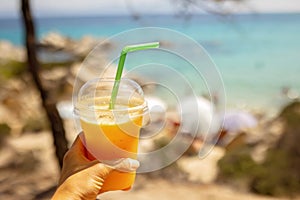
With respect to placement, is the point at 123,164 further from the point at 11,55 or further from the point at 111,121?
the point at 11,55

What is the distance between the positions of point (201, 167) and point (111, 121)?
342 cm

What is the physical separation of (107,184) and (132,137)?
0.48 feet

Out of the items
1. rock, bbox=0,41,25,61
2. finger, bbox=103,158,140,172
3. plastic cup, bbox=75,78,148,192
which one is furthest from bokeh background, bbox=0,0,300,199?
rock, bbox=0,41,25,61

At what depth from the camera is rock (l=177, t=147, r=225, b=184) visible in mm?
4163

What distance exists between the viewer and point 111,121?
118cm

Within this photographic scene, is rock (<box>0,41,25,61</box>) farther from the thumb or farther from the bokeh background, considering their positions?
the thumb

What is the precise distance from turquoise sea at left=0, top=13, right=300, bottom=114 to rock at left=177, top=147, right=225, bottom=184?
1347 mm

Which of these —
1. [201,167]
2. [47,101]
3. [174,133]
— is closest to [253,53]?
[201,167]

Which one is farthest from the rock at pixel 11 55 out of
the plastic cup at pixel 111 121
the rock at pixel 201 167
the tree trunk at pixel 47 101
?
the plastic cup at pixel 111 121

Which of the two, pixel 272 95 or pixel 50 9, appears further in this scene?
pixel 50 9

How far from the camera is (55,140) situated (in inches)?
126

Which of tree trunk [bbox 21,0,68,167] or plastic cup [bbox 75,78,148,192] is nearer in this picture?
plastic cup [bbox 75,78,148,192]

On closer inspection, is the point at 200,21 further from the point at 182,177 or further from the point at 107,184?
the point at 107,184

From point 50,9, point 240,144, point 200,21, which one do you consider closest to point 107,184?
point 240,144
